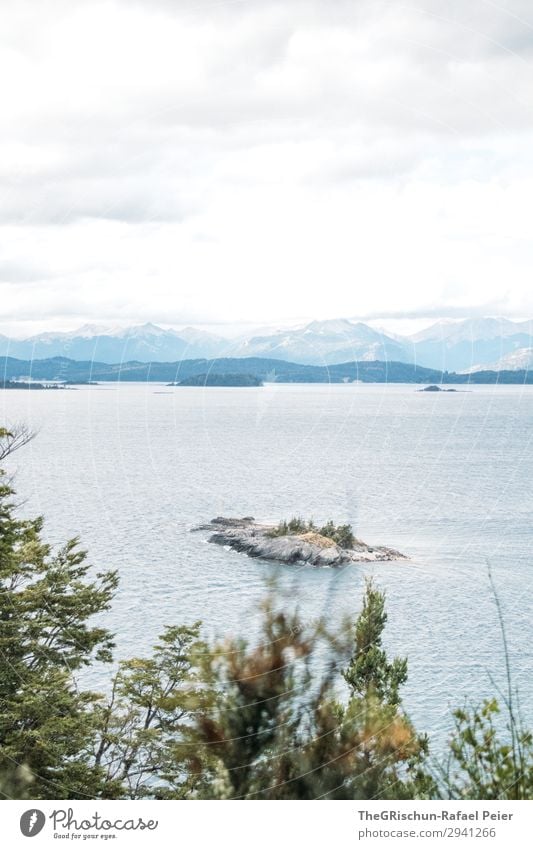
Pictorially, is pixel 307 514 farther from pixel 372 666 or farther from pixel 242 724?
pixel 242 724

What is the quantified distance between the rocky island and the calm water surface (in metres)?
0.35

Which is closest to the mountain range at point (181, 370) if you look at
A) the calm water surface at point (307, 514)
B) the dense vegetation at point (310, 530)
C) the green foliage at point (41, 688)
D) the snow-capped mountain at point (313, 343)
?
the snow-capped mountain at point (313, 343)

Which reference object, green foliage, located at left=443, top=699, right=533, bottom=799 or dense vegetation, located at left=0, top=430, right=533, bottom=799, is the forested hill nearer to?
dense vegetation, located at left=0, top=430, right=533, bottom=799

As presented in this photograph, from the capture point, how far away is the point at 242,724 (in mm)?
4223

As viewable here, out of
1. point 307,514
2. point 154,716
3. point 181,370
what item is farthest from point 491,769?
point 307,514

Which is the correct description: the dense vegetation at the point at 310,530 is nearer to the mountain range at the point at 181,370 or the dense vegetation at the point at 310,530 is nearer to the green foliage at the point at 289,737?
the mountain range at the point at 181,370

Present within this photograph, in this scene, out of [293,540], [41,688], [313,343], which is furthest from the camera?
[293,540]

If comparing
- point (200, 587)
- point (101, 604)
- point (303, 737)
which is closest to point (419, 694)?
point (200, 587)

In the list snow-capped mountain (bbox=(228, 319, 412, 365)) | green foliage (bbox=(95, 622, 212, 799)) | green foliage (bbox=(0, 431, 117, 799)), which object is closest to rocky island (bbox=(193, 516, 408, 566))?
green foliage (bbox=(95, 622, 212, 799))

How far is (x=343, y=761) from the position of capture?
13.0 ft

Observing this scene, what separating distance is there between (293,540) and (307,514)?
41.8 inches

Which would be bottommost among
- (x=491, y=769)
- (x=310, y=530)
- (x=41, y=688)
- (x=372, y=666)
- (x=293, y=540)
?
(x=293, y=540)

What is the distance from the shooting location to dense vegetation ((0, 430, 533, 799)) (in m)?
3.64

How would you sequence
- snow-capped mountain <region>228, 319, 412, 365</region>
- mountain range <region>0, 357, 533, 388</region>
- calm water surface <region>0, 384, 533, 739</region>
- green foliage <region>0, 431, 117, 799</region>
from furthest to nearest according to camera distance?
calm water surface <region>0, 384, 533, 739</region> < mountain range <region>0, 357, 533, 388</region> < green foliage <region>0, 431, 117, 799</region> < snow-capped mountain <region>228, 319, 412, 365</region>
